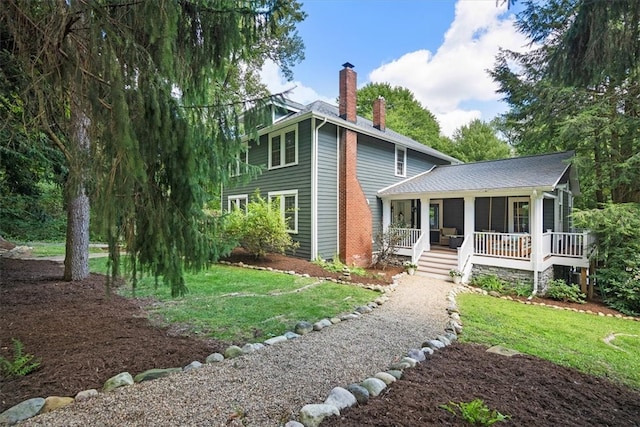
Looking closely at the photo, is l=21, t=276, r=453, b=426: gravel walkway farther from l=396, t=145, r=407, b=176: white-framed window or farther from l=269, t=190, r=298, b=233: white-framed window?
l=396, t=145, r=407, b=176: white-framed window

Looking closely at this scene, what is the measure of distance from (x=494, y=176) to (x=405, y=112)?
64.9 feet

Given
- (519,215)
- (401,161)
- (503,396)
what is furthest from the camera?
(401,161)

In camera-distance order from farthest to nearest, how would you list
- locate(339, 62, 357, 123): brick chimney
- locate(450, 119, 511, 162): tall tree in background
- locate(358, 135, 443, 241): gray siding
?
locate(450, 119, 511, 162): tall tree in background, locate(358, 135, 443, 241): gray siding, locate(339, 62, 357, 123): brick chimney

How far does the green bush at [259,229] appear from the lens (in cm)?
1024

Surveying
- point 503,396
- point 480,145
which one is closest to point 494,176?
point 503,396

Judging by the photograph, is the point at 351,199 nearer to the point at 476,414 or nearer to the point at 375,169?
the point at 375,169

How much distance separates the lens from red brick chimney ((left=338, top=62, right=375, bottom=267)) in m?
11.3

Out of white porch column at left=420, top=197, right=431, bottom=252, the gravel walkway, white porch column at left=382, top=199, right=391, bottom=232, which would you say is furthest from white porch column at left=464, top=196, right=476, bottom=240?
the gravel walkway

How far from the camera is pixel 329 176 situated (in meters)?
11.3

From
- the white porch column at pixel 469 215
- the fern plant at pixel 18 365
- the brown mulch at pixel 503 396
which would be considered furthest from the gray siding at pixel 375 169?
the fern plant at pixel 18 365

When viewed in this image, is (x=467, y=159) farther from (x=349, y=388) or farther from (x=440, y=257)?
(x=349, y=388)

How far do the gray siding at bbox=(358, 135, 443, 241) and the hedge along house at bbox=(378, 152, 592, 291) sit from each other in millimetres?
348

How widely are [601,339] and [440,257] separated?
5.48m

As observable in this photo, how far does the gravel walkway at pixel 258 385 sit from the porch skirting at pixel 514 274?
6320mm
